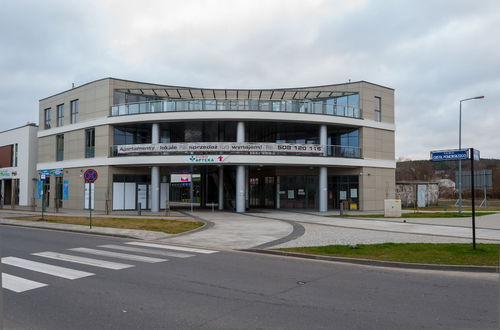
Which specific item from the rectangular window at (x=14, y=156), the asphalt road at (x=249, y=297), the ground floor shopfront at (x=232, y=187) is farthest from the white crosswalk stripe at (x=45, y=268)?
the rectangular window at (x=14, y=156)

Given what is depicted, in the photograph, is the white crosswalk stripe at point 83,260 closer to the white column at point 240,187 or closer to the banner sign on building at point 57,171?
the white column at point 240,187

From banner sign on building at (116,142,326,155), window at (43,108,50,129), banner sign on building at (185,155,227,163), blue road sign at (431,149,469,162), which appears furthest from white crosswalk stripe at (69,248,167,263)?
window at (43,108,50,129)

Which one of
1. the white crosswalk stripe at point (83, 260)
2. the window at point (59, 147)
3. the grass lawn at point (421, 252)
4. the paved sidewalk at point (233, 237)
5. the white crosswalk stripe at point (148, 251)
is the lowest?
the paved sidewalk at point (233, 237)

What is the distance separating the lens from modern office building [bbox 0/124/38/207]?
4284 centimetres

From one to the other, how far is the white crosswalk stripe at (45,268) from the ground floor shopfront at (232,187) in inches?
831

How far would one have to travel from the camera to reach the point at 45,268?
9.20m

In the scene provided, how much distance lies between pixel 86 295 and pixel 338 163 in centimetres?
2675

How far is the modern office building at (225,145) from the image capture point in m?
30.4

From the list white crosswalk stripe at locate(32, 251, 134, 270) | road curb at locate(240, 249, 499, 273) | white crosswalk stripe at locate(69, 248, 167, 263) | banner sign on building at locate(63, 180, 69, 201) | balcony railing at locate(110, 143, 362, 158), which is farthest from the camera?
banner sign on building at locate(63, 180, 69, 201)

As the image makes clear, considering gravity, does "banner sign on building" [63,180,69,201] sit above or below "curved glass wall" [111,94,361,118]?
below

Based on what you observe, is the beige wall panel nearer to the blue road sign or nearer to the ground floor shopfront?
the ground floor shopfront

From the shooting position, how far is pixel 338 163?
31.4m

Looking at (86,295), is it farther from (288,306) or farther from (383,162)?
(383,162)

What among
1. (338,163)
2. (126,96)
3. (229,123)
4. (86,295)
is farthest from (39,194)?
(86,295)
